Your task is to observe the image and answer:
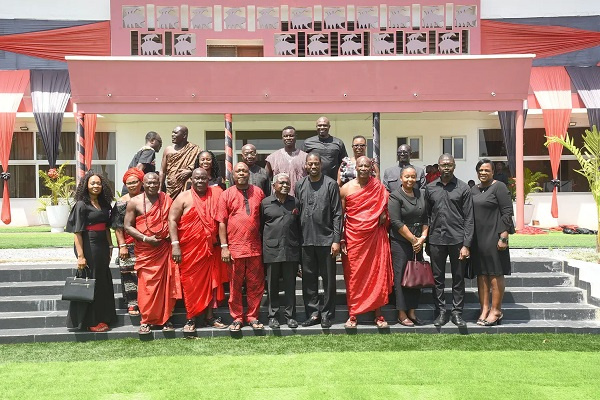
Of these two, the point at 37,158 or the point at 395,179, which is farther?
the point at 37,158

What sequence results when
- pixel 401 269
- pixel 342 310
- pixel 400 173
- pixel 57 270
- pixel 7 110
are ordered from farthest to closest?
pixel 7 110 → pixel 57 270 → pixel 400 173 → pixel 342 310 → pixel 401 269

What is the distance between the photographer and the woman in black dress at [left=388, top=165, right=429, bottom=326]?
5.53 m

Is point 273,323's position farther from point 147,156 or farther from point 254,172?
point 147,156

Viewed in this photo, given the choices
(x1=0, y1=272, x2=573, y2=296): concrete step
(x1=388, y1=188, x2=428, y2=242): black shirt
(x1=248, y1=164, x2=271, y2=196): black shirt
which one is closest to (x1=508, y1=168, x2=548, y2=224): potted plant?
(x1=0, y1=272, x2=573, y2=296): concrete step

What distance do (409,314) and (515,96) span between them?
757 centimetres

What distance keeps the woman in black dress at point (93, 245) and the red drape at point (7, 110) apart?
382 inches

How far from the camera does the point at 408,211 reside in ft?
18.1

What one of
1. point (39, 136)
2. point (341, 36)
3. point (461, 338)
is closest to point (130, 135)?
point (39, 136)

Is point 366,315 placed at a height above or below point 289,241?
below

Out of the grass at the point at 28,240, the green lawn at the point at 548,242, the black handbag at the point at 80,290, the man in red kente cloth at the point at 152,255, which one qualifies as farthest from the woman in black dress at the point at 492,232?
the grass at the point at 28,240

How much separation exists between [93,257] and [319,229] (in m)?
2.31

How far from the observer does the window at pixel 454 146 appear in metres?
14.7

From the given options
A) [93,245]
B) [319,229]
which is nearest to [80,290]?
[93,245]

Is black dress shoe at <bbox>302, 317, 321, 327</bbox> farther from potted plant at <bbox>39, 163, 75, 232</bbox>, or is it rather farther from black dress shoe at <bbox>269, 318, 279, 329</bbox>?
potted plant at <bbox>39, 163, 75, 232</bbox>
